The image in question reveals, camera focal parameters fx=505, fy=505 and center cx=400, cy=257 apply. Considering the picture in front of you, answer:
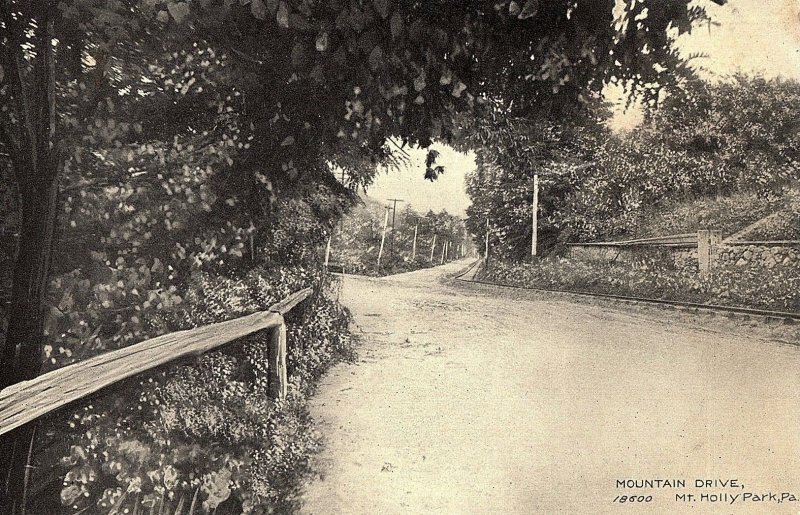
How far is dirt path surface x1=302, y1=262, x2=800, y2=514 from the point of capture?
175cm

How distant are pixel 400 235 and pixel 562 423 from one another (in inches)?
38.6

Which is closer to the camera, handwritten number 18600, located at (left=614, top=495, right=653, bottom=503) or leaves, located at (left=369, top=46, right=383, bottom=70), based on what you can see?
leaves, located at (left=369, top=46, right=383, bottom=70)

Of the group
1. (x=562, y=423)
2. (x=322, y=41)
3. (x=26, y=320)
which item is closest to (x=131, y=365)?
(x=26, y=320)

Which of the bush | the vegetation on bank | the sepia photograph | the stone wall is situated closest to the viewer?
the sepia photograph

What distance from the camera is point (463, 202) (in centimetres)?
200

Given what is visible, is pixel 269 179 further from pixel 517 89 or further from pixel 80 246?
pixel 517 89

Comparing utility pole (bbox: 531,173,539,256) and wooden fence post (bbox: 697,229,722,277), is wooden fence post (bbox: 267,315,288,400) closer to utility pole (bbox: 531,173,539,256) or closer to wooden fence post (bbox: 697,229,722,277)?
utility pole (bbox: 531,173,539,256)

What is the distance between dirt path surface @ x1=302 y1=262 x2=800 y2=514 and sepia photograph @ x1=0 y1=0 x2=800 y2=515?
0.03ft

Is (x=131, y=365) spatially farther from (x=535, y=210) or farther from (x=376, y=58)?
(x=535, y=210)

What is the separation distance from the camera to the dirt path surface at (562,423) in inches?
68.9

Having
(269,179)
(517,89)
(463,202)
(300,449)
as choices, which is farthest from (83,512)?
(517,89)

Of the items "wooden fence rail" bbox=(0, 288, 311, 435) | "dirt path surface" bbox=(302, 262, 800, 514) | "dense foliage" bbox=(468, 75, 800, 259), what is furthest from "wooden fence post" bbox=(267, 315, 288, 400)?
"dense foliage" bbox=(468, 75, 800, 259)

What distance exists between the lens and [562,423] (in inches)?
72.2

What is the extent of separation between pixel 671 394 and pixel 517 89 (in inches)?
49.1
